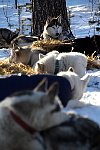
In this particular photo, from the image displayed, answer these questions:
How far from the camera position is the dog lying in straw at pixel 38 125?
105 inches

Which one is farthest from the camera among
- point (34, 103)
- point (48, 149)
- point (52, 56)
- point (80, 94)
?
point (52, 56)

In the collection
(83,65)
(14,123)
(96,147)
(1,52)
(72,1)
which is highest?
(14,123)

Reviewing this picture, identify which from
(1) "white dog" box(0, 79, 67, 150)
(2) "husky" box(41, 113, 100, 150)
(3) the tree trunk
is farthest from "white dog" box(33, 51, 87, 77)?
(3) the tree trunk

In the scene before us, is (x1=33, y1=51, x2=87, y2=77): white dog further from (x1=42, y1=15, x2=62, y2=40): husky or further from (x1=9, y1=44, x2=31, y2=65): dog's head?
(x1=42, y1=15, x2=62, y2=40): husky

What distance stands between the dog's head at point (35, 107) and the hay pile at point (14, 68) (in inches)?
143

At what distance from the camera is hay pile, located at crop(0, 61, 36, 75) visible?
254 inches

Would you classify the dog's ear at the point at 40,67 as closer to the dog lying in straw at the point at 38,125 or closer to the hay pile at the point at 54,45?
the hay pile at the point at 54,45

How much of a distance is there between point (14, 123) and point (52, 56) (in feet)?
11.6

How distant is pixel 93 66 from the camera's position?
746 centimetres

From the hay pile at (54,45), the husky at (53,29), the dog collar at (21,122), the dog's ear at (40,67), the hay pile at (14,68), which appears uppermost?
the dog collar at (21,122)

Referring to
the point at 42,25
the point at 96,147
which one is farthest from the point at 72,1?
the point at 96,147

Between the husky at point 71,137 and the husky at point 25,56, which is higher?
the husky at point 71,137

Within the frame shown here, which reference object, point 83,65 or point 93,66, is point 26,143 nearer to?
point 83,65

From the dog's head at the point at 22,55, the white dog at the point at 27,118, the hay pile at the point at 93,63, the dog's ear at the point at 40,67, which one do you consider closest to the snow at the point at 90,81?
the hay pile at the point at 93,63
